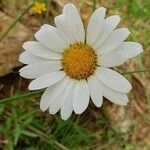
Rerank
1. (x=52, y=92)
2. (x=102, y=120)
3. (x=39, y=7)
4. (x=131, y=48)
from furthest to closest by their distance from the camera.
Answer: (x=102, y=120), (x=39, y=7), (x=52, y=92), (x=131, y=48)

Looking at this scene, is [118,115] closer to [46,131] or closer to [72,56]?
[46,131]

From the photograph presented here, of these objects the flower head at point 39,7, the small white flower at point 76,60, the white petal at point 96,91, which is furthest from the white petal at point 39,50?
the flower head at point 39,7

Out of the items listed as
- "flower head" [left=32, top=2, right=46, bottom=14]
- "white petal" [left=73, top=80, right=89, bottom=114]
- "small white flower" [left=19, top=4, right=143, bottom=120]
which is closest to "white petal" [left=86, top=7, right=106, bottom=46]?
"small white flower" [left=19, top=4, right=143, bottom=120]

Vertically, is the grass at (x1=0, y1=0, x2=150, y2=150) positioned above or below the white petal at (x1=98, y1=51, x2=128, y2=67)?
below

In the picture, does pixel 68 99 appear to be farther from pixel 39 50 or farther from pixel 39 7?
pixel 39 7

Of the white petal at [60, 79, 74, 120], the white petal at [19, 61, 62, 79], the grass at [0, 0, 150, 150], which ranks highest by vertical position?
the white petal at [19, 61, 62, 79]

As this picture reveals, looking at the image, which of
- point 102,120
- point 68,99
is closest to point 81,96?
point 68,99

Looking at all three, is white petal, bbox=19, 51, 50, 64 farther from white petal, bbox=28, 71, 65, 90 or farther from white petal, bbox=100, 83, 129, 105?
white petal, bbox=100, 83, 129, 105
